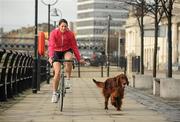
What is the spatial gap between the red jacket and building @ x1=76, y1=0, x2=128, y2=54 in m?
130

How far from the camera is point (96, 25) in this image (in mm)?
180375

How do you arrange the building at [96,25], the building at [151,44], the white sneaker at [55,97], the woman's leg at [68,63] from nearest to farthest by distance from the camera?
1. the woman's leg at [68,63]
2. the white sneaker at [55,97]
3. the building at [151,44]
4. the building at [96,25]

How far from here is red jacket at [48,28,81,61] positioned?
1349cm

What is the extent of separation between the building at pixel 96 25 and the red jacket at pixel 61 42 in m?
130

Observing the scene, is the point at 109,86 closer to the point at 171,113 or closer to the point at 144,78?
the point at 171,113

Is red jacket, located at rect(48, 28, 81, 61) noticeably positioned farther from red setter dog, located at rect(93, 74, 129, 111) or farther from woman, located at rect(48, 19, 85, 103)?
red setter dog, located at rect(93, 74, 129, 111)

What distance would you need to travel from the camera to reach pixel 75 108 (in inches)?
569

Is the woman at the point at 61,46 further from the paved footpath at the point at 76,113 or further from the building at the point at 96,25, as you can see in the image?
the building at the point at 96,25

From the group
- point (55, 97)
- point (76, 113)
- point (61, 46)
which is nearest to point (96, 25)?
point (55, 97)

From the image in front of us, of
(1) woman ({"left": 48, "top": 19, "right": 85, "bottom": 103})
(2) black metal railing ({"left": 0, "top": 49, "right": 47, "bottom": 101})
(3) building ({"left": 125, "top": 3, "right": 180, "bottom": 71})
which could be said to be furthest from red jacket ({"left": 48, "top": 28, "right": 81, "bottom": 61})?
Result: (3) building ({"left": 125, "top": 3, "right": 180, "bottom": 71})

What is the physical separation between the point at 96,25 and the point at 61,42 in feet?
549

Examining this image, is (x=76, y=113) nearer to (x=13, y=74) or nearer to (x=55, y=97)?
(x=55, y=97)

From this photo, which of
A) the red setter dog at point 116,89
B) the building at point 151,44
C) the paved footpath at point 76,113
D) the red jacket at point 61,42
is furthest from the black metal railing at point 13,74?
the building at point 151,44

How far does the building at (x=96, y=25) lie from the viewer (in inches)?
6019
